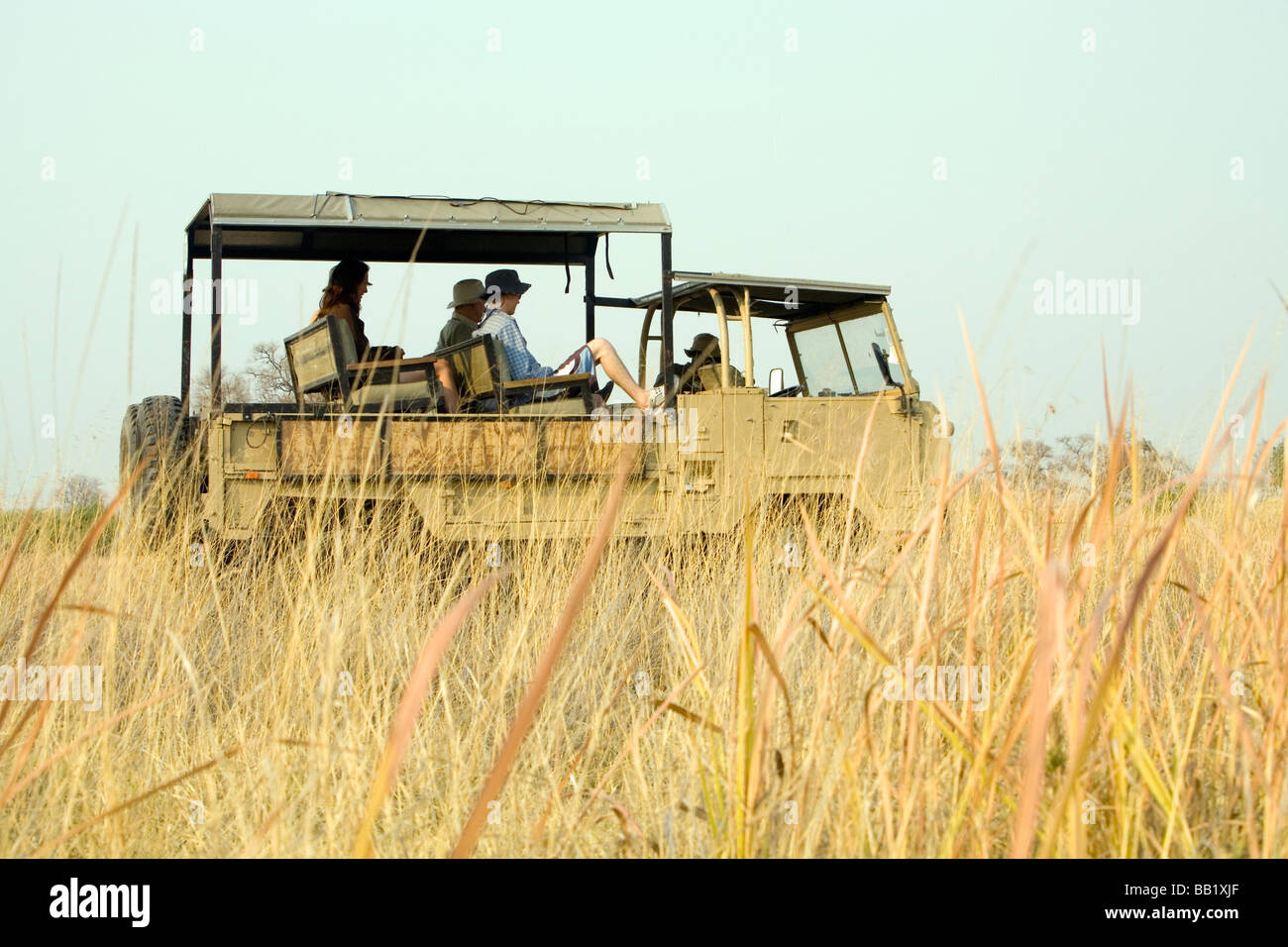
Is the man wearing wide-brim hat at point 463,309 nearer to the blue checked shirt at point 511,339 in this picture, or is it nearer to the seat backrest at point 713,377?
the blue checked shirt at point 511,339

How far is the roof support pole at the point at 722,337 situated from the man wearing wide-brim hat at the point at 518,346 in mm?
454

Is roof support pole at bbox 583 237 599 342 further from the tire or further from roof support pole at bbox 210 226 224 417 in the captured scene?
the tire

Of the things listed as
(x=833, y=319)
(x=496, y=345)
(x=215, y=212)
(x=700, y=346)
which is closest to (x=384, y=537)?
(x=496, y=345)

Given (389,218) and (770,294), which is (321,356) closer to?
(389,218)

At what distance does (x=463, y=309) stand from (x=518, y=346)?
0.49m

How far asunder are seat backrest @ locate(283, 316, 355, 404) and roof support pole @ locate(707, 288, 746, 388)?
1.99 m

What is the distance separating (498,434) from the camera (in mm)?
5461

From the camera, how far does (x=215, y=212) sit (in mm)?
5441

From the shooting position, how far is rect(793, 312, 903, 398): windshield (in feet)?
21.9

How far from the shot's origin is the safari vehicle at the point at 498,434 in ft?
17.5

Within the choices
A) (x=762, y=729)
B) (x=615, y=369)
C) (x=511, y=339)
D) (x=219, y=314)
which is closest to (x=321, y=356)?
(x=219, y=314)

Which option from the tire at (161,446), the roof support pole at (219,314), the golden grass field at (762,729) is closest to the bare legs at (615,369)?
the roof support pole at (219,314)
